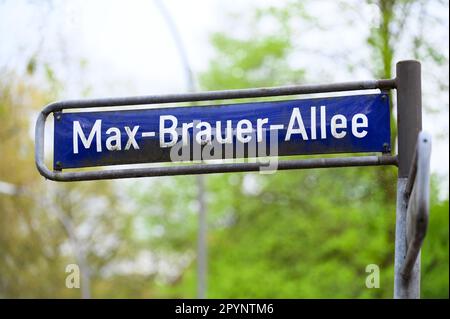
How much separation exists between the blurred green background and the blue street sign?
481 centimetres

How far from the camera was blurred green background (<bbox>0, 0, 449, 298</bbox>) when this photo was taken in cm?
1367

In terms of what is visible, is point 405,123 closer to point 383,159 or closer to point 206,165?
point 383,159

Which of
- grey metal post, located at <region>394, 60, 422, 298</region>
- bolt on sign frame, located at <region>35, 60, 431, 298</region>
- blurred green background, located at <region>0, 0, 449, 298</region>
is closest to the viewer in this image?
bolt on sign frame, located at <region>35, 60, 431, 298</region>

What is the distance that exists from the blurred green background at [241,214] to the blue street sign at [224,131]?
15.8 feet

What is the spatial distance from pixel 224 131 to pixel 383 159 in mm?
772

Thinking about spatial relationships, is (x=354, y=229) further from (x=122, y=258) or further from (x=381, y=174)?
(x=122, y=258)

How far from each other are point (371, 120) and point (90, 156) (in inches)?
55.3

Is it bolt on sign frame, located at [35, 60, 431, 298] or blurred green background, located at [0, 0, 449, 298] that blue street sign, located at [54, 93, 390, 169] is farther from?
blurred green background, located at [0, 0, 449, 298]

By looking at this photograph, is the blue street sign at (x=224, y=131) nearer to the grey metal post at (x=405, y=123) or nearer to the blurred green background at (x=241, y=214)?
the grey metal post at (x=405, y=123)

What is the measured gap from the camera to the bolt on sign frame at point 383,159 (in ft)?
12.8

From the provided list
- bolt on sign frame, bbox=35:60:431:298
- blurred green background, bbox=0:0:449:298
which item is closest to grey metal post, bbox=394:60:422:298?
A: bolt on sign frame, bbox=35:60:431:298

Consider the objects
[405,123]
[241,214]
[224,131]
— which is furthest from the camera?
[241,214]

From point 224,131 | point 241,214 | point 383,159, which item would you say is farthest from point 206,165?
point 241,214

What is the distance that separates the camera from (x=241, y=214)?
2423 centimetres
